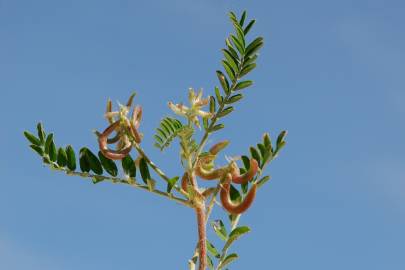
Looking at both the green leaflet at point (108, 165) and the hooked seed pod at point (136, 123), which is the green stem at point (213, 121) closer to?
the hooked seed pod at point (136, 123)

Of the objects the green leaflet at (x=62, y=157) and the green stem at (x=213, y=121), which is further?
the green leaflet at (x=62, y=157)

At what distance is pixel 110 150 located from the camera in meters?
1.83

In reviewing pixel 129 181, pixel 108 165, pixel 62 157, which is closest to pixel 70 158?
pixel 62 157

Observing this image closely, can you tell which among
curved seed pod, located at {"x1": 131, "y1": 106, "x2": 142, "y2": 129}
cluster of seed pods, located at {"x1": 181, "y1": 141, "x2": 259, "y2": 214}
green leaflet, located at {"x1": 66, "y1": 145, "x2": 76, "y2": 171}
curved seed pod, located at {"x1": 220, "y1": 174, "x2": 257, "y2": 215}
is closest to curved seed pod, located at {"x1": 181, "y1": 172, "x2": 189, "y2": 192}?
cluster of seed pods, located at {"x1": 181, "y1": 141, "x2": 259, "y2": 214}

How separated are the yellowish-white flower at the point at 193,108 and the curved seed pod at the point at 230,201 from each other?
24 centimetres

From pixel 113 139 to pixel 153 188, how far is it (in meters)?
0.21

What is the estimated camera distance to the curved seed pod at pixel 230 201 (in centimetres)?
164

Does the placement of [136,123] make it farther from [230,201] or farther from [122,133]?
[230,201]

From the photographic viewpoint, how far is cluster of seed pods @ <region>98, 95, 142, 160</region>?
1.82 metres

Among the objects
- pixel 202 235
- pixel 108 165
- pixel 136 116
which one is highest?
pixel 136 116

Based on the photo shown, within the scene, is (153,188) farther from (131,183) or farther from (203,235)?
(203,235)

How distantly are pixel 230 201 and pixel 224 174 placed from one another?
0.29 ft

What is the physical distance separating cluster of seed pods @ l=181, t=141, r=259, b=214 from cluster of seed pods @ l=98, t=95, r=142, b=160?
0.21 m

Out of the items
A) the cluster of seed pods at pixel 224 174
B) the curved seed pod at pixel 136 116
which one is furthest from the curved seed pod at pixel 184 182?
the curved seed pod at pixel 136 116
